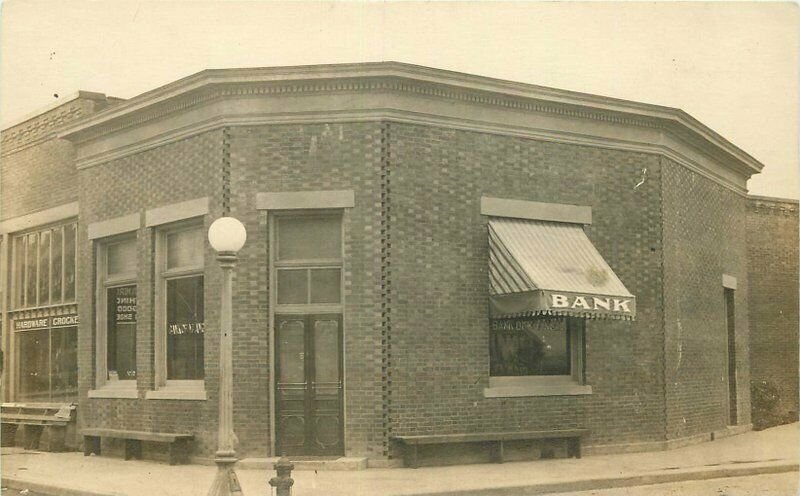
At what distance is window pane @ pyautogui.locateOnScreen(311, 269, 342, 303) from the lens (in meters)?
14.7

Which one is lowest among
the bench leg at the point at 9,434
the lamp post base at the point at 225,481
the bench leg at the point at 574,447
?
Answer: the bench leg at the point at 9,434

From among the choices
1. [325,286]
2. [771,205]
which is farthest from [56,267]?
[771,205]

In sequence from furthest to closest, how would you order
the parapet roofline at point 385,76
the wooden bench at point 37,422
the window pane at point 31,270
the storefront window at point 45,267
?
the window pane at point 31,270
the storefront window at point 45,267
the wooden bench at point 37,422
the parapet roofline at point 385,76

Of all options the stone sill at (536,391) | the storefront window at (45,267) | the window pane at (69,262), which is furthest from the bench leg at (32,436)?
the stone sill at (536,391)

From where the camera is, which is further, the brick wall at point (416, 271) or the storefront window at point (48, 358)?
the storefront window at point (48, 358)

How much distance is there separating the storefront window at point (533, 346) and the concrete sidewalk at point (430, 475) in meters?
1.61

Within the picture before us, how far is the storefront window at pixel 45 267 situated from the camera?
1902 cm

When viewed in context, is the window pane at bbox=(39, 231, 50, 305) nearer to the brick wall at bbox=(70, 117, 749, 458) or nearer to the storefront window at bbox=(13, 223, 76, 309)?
the storefront window at bbox=(13, 223, 76, 309)

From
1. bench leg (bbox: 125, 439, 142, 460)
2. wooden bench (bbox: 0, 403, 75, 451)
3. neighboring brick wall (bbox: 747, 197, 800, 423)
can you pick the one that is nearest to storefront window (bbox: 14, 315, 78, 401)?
wooden bench (bbox: 0, 403, 75, 451)

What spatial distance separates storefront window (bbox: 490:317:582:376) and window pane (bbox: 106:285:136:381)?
6.69m

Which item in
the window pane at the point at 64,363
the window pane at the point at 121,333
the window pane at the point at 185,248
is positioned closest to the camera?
the window pane at the point at 185,248

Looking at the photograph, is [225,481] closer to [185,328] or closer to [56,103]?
[185,328]

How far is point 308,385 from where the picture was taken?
14.6m

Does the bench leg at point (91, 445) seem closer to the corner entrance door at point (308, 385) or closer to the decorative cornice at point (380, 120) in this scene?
the corner entrance door at point (308, 385)
